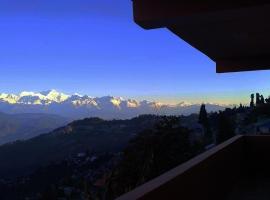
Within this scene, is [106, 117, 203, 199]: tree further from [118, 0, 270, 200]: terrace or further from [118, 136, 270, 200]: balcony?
[118, 0, 270, 200]: terrace

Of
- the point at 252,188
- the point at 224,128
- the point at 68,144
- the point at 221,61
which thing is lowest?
the point at 68,144

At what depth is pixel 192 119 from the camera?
3083 inches

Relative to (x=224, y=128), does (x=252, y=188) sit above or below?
above

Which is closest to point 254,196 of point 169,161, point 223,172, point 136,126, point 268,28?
point 223,172

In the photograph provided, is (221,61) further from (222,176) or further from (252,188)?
(252,188)

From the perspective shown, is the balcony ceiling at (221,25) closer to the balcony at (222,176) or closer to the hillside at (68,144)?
the balcony at (222,176)

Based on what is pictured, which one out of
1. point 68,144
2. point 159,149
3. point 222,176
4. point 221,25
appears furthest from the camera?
point 68,144

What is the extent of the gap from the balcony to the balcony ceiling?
3.98 feet

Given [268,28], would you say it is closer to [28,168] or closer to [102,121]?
[28,168]

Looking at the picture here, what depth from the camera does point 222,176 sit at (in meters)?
6.47

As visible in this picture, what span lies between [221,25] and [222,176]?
2.81 metres

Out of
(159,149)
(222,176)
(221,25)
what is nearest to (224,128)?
(159,149)

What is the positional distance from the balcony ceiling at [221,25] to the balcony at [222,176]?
1.21m

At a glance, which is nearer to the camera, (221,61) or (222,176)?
(222,176)
